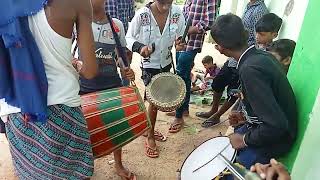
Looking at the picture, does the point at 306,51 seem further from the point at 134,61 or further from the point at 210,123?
the point at 134,61

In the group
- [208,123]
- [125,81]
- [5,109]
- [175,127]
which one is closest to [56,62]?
[5,109]

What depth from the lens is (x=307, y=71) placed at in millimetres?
1904

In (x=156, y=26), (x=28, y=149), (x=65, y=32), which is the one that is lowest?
(x=28, y=149)

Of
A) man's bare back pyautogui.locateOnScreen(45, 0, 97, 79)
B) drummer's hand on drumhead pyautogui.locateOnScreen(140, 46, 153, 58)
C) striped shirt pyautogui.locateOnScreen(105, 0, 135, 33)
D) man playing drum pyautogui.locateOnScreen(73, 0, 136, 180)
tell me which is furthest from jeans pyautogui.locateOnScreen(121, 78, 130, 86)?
striped shirt pyautogui.locateOnScreen(105, 0, 135, 33)

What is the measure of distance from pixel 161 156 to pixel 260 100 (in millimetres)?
1671

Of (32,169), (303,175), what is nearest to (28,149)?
(32,169)

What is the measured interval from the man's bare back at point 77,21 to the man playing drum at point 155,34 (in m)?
1.10

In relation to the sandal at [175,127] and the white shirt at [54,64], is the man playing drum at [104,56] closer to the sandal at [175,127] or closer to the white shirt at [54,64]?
the white shirt at [54,64]

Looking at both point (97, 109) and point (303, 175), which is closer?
point (303, 175)

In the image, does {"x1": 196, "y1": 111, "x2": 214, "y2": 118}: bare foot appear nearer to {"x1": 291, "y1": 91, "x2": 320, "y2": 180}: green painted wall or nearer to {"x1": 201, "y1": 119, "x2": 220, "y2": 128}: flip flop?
{"x1": 201, "y1": 119, "x2": 220, "y2": 128}: flip flop

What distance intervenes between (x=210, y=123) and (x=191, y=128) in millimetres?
231

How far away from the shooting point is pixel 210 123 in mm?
3875

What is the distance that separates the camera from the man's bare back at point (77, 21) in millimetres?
1561

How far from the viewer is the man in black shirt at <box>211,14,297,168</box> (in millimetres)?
1864
